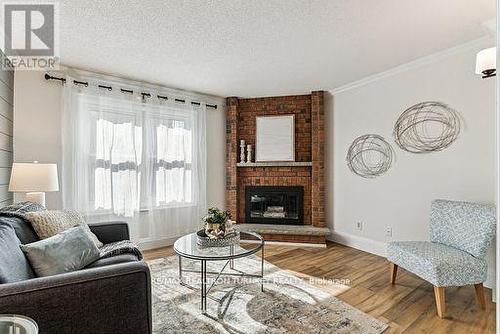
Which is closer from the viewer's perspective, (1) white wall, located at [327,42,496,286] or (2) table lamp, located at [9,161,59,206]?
(2) table lamp, located at [9,161,59,206]

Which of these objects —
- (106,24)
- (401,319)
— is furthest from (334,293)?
(106,24)

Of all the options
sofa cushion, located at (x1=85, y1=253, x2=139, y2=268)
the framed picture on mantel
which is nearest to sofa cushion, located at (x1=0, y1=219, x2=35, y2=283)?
sofa cushion, located at (x1=85, y1=253, x2=139, y2=268)

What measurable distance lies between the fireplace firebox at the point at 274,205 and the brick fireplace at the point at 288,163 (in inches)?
2.6

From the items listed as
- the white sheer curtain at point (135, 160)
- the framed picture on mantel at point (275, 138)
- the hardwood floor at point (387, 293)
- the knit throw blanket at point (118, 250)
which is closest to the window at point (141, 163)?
the white sheer curtain at point (135, 160)

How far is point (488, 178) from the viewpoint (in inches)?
103

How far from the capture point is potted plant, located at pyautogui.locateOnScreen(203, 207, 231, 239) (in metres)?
2.46

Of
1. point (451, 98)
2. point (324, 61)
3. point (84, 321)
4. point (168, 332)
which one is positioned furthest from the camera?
point (324, 61)

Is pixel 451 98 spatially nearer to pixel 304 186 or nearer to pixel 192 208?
pixel 304 186

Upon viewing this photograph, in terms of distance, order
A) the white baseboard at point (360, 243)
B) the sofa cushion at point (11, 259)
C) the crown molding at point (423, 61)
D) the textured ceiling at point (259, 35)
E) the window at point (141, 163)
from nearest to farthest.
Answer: the sofa cushion at point (11, 259)
the textured ceiling at point (259, 35)
the crown molding at point (423, 61)
the window at point (141, 163)
the white baseboard at point (360, 243)

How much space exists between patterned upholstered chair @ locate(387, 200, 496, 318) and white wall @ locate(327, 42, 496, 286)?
0.40m

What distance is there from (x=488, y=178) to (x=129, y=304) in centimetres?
319

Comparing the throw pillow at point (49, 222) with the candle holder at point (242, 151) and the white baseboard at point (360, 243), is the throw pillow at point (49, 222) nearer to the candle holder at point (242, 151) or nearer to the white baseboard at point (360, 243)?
the candle holder at point (242, 151)

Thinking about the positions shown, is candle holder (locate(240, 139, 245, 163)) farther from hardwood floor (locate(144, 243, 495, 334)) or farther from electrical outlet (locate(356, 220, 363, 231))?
electrical outlet (locate(356, 220, 363, 231))

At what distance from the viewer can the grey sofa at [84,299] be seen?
124cm
